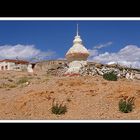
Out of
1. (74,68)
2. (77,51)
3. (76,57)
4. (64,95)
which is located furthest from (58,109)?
(76,57)

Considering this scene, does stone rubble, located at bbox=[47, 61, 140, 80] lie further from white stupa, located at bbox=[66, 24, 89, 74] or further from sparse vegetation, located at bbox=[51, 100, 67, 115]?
sparse vegetation, located at bbox=[51, 100, 67, 115]

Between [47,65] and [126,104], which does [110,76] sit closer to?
[126,104]

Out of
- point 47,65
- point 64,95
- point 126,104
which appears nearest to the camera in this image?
point 126,104

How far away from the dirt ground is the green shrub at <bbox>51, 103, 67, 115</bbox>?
0.08 meters

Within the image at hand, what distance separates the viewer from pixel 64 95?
37.3ft

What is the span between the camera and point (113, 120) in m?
10.1

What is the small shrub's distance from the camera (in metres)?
11.0

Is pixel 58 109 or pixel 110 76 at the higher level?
pixel 110 76

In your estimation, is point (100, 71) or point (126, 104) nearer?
point (126, 104)

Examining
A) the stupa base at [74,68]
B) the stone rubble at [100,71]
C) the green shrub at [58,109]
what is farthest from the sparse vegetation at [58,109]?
the stupa base at [74,68]

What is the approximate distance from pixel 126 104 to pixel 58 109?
1583 mm
